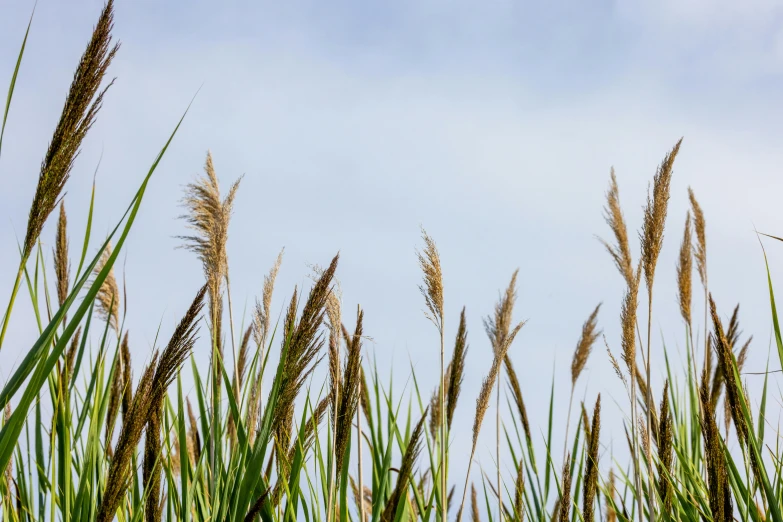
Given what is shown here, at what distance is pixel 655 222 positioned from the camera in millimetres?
2400

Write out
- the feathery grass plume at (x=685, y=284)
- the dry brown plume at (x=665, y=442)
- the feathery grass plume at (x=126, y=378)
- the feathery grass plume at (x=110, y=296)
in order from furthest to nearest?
the feathery grass plume at (x=685, y=284), the feathery grass plume at (x=110, y=296), the dry brown plume at (x=665, y=442), the feathery grass plume at (x=126, y=378)

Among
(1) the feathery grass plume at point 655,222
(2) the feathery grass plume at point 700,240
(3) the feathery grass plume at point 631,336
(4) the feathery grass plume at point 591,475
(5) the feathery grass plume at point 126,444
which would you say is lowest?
(5) the feathery grass plume at point 126,444

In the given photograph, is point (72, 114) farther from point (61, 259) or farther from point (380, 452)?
point (380, 452)

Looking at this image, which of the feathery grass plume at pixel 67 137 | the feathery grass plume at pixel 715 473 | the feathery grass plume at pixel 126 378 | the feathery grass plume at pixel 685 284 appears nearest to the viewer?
the feathery grass plume at pixel 67 137

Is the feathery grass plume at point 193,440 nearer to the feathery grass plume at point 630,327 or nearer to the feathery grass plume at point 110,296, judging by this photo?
the feathery grass plume at point 110,296

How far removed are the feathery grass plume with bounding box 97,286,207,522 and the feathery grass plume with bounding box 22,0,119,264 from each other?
31 centimetres

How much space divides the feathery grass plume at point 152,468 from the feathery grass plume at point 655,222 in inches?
62.3

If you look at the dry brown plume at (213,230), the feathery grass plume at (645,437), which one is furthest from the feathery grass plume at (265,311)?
the feathery grass plume at (645,437)

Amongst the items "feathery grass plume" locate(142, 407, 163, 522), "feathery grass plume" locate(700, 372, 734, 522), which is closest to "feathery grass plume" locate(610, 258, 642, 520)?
"feathery grass plume" locate(700, 372, 734, 522)

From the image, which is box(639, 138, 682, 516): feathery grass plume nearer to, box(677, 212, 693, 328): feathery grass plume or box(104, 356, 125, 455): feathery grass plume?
box(677, 212, 693, 328): feathery grass plume

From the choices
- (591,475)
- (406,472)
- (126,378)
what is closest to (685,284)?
(591,475)

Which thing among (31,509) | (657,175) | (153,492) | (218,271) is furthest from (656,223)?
(31,509)

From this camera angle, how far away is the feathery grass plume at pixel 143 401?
1.41 m

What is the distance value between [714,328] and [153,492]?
1476mm
